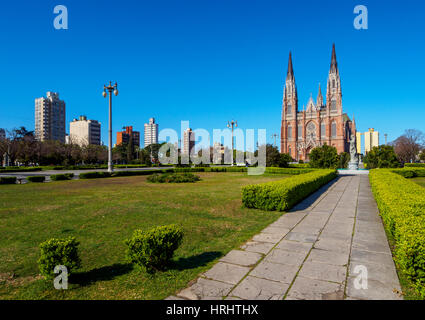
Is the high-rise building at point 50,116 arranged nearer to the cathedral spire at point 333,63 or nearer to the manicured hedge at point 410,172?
the cathedral spire at point 333,63

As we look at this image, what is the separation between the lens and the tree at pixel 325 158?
1056 inches

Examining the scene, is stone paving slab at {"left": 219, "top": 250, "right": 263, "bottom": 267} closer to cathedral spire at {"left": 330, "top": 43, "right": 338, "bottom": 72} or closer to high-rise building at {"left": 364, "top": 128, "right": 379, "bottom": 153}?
cathedral spire at {"left": 330, "top": 43, "right": 338, "bottom": 72}

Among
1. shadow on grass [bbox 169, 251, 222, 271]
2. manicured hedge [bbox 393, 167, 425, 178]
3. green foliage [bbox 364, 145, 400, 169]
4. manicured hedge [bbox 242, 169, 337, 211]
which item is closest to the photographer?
shadow on grass [bbox 169, 251, 222, 271]

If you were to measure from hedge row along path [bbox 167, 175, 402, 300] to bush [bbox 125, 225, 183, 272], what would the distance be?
715 millimetres

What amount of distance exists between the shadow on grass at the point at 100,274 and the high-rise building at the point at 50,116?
138 m

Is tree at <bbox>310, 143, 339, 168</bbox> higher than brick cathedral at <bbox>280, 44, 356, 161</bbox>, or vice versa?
brick cathedral at <bbox>280, 44, 356, 161</bbox>

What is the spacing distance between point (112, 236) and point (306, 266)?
4398mm

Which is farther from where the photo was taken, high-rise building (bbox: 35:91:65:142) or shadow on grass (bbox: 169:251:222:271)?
high-rise building (bbox: 35:91:65:142)

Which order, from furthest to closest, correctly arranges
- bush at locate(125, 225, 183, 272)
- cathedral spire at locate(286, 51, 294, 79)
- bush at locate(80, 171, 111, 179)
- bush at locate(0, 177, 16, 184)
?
cathedral spire at locate(286, 51, 294, 79) → bush at locate(80, 171, 111, 179) → bush at locate(0, 177, 16, 184) → bush at locate(125, 225, 183, 272)

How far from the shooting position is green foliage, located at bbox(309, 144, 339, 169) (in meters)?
26.8

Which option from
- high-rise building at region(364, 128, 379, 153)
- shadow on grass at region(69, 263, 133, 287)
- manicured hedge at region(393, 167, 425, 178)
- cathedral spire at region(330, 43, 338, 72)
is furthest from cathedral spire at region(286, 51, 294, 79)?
shadow on grass at region(69, 263, 133, 287)

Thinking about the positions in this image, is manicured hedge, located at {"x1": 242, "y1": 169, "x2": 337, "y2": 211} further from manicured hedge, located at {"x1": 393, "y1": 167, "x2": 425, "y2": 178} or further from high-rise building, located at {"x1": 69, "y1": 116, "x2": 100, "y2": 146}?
high-rise building, located at {"x1": 69, "y1": 116, "x2": 100, "y2": 146}

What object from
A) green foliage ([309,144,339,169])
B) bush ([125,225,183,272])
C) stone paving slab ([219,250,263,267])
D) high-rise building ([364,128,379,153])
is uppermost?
high-rise building ([364,128,379,153])

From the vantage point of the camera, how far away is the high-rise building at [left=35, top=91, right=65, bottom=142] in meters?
117
